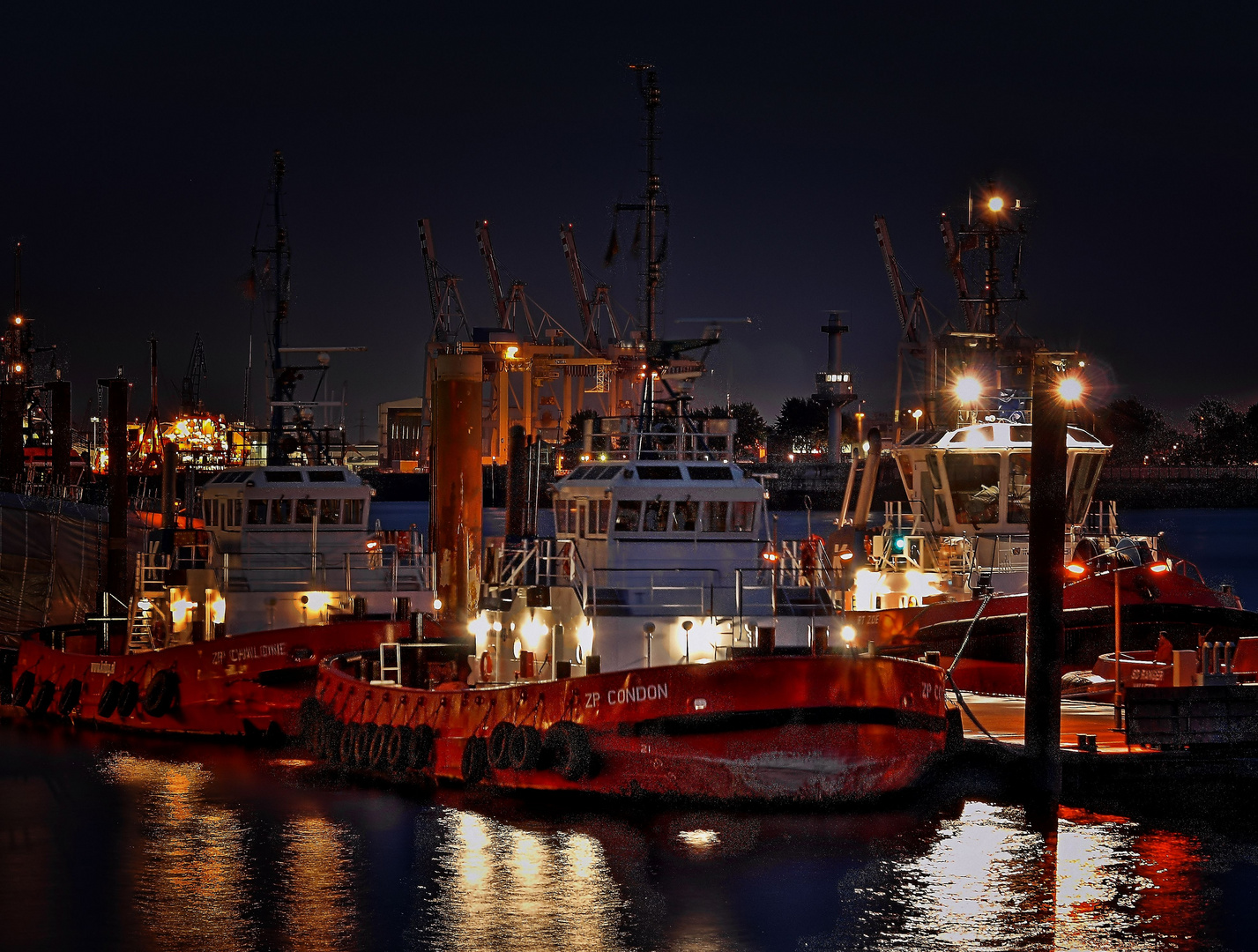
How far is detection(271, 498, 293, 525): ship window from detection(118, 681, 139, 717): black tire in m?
4.99

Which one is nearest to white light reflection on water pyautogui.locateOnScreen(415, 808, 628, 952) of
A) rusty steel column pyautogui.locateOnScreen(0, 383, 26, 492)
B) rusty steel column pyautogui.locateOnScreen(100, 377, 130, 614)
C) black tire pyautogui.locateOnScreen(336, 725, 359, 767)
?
black tire pyautogui.locateOnScreen(336, 725, 359, 767)

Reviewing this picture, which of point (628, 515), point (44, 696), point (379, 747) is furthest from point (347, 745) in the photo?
point (44, 696)

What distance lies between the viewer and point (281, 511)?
32.4 m

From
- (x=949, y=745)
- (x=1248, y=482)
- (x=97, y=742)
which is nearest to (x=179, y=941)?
(x=949, y=745)

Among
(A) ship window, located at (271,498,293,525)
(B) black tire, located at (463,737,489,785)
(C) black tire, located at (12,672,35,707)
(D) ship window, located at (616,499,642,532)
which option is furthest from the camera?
(A) ship window, located at (271,498,293,525)

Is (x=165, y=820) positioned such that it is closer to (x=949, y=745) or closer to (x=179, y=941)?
(x=179, y=941)

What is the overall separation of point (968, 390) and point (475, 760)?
16.3 metres

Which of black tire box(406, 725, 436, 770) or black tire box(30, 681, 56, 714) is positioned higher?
black tire box(30, 681, 56, 714)

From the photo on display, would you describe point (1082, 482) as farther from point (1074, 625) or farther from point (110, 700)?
point (110, 700)

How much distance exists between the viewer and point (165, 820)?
22.2 meters

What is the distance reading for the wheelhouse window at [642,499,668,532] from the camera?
2422 centimetres

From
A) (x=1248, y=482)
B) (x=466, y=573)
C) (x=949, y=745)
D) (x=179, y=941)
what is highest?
(x=1248, y=482)

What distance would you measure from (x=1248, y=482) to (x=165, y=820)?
185 m

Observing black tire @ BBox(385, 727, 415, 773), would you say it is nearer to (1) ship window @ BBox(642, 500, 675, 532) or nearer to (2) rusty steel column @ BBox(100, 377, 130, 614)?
(1) ship window @ BBox(642, 500, 675, 532)
